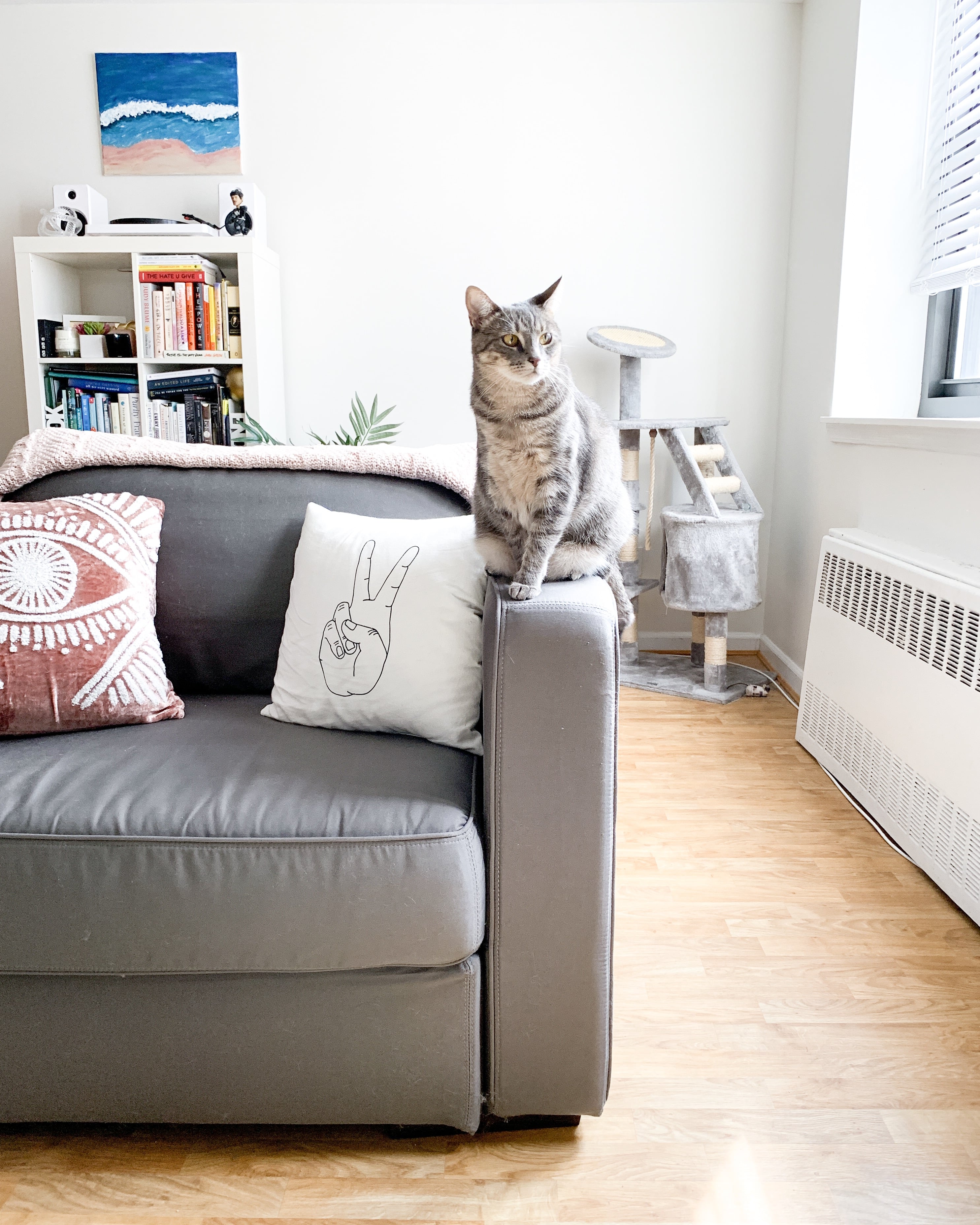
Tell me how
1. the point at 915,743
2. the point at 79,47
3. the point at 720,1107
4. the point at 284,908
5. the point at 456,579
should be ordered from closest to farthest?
the point at 284,908 → the point at 720,1107 → the point at 456,579 → the point at 915,743 → the point at 79,47

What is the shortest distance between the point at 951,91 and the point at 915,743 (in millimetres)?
1757

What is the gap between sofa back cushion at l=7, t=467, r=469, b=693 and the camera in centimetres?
152

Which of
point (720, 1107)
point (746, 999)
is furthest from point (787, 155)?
point (720, 1107)

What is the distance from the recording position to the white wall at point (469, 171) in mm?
3104

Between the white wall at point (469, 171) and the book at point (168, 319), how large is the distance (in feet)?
1.49

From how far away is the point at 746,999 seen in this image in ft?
4.66

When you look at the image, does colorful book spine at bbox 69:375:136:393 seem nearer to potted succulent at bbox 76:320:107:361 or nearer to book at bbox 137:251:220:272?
potted succulent at bbox 76:320:107:361

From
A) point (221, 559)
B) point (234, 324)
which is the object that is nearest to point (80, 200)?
point (234, 324)

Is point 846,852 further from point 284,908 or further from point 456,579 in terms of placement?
point 284,908

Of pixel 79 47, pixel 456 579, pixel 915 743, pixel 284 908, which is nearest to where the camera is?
pixel 284 908

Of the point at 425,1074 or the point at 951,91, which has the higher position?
the point at 951,91

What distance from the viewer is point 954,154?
2.34m

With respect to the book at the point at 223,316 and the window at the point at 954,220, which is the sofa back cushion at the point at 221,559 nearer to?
the book at the point at 223,316

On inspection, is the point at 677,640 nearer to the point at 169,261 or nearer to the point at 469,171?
the point at 469,171
